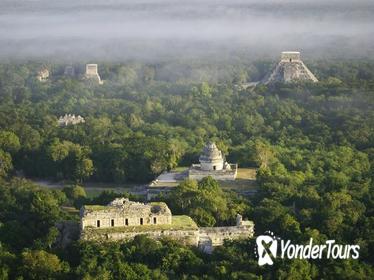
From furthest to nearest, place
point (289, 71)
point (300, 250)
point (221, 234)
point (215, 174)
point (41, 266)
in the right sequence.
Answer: point (289, 71), point (215, 174), point (221, 234), point (300, 250), point (41, 266)

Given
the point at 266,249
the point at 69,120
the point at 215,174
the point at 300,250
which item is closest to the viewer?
the point at 266,249

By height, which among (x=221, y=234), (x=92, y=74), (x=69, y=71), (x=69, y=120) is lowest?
(x=69, y=71)

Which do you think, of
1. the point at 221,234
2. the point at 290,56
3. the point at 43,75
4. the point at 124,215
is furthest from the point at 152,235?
the point at 43,75

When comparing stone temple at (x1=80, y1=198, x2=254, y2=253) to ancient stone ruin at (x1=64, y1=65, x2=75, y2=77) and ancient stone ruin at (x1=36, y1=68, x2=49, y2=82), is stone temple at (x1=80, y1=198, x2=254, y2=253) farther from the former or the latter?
ancient stone ruin at (x1=64, y1=65, x2=75, y2=77)

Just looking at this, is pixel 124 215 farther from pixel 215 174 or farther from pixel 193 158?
pixel 193 158

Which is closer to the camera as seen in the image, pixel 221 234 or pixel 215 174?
pixel 221 234

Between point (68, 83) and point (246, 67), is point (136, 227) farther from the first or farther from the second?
point (246, 67)

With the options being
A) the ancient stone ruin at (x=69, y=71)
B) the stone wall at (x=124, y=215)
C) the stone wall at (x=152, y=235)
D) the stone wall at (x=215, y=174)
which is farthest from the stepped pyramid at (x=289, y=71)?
the stone wall at (x=152, y=235)

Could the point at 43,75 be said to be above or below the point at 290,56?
below
